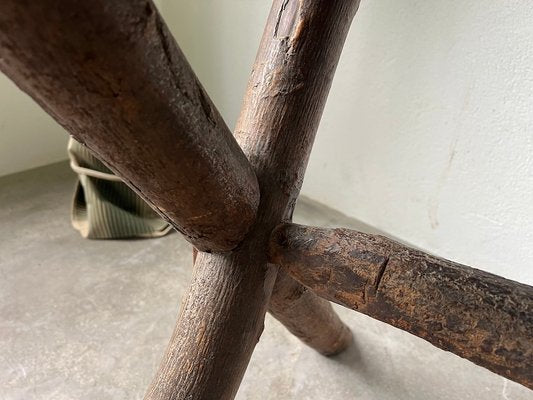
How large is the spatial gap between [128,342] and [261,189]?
537mm

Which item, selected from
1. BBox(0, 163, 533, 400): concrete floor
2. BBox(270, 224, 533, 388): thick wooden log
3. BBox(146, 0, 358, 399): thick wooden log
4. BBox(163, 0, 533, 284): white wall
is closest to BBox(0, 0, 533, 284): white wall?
BBox(163, 0, 533, 284): white wall

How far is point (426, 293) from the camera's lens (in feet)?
1.68

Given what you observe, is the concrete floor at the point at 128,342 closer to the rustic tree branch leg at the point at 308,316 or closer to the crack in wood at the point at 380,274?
the rustic tree branch leg at the point at 308,316

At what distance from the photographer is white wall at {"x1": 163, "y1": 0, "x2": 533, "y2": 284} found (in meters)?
1.01

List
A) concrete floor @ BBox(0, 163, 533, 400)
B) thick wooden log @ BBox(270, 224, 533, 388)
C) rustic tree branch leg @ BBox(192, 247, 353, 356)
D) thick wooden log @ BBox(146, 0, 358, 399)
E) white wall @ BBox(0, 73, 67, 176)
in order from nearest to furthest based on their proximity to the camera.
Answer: thick wooden log @ BBox(270, 224, 533, 388) < thick wooden log @ BBox(146, 0, 358, 399) < rustic tree branch leg @ BBox(192, 247, 353, 356) < concrete floor @ BBox(0, 163, 533, 400) < white wall @ BBox(0, 73, 67, 176)

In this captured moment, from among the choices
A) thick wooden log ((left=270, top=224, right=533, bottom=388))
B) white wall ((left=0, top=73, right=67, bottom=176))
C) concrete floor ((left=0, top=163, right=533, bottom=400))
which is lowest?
concrete floor ((left=0, top=163, right=533, bottom=400))

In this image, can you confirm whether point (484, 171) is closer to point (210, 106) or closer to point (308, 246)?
point (308, 246)

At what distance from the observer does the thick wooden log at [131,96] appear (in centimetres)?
34

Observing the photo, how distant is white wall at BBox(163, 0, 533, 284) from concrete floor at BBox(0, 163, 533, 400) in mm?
281

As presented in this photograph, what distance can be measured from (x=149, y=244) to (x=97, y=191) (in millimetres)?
177

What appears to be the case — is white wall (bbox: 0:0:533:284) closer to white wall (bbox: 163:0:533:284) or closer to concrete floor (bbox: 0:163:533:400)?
white wall (bbox: 163:0:533:284)

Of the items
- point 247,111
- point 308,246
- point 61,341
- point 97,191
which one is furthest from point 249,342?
point 97,191

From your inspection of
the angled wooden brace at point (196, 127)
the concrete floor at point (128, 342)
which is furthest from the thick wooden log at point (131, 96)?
the concrete floor at point (128, 342)

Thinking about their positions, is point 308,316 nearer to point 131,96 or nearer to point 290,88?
point 290,88
